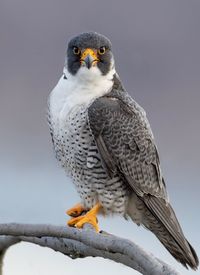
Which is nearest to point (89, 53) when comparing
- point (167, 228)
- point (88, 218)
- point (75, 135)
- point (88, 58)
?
point (88, 58)

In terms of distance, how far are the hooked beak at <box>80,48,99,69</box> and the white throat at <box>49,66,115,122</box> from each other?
3cm

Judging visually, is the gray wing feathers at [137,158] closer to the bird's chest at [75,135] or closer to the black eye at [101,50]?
the bird's chest at [75,135]

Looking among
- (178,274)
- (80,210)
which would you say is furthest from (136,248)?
(80,210)

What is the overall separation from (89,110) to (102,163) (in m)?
0.21

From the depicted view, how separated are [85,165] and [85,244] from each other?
44.5 inches

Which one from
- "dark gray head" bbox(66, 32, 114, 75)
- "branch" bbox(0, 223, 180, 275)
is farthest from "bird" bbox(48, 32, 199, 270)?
"branch" bbox(0, 223, 180, 275)

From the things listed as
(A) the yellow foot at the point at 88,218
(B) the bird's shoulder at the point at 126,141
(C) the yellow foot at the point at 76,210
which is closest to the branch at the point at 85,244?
(A) the yellow foot at the point at 88,218

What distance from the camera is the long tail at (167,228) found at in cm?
253

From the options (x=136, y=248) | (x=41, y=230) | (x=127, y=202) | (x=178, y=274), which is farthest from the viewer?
(x=127, y=202)

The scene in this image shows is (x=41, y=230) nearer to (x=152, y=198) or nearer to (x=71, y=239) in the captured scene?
(x=71, y=239)

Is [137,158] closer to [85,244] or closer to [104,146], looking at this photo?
[104,146]

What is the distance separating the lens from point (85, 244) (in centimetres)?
139

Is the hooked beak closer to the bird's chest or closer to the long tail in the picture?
the bird's chest

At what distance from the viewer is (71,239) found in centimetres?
142
